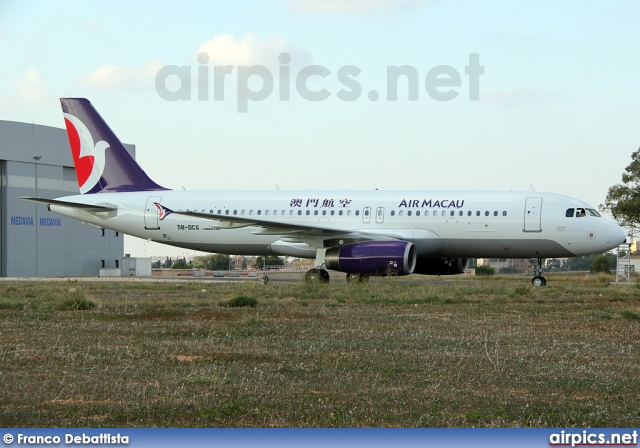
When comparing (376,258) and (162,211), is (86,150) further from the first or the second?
(376,258)

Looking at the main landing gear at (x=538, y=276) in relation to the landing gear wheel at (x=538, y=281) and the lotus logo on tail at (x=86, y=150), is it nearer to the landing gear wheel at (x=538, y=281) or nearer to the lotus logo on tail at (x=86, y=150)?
the landing gear wheel at (x=538, y=281)

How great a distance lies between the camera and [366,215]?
32438 millimetres

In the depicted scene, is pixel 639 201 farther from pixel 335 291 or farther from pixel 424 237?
pixel 335 291

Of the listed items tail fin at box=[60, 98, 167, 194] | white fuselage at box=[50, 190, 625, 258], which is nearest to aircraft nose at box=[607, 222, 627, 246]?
white fuselage at box=[50, 190, 625, 258]

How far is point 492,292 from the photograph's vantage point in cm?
2494

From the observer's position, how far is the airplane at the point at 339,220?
98.2 ft

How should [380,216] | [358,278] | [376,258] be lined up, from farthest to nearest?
[380,216] < [358,278] < [376,258]

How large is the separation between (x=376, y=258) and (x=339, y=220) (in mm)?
4270

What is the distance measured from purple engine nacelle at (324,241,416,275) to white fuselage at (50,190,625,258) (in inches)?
50.0

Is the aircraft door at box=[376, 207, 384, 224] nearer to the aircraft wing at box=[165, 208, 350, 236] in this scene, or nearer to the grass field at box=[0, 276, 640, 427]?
the aircraft wing at box=[165, 208, 350, 236]

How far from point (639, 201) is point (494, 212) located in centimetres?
3193

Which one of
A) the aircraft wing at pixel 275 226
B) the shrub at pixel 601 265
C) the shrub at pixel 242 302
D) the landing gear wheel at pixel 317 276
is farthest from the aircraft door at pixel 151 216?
the shrub at pixel 601 265

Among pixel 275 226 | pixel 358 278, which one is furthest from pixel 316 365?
pixel 275 226

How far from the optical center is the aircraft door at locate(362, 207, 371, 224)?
106ft
